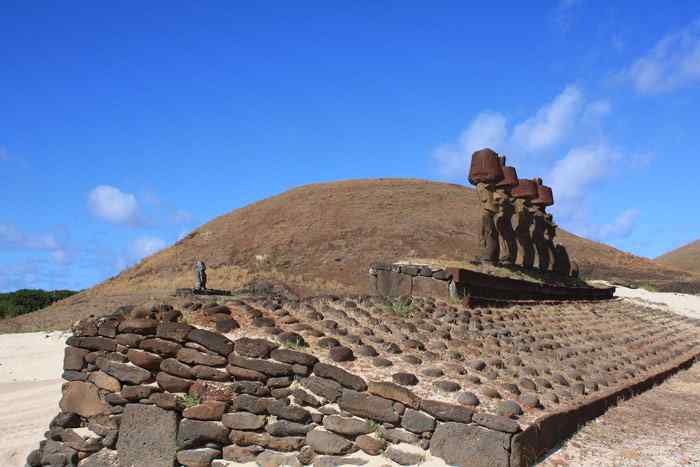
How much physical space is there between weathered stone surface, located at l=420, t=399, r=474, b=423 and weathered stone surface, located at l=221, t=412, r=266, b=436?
1.52 metres

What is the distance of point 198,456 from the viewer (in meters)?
6.07

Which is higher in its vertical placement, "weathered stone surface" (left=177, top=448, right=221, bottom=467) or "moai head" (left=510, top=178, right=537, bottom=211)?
"moai head" (left=510, top=178, right=537, bottom=211)

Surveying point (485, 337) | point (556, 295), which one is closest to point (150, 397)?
point (485, 337)

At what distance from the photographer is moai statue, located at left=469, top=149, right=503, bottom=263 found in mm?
15406

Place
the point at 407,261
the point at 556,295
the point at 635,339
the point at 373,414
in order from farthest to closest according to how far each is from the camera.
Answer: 1. the point at 556,295
2. the point at 635,339
3. the point at 407,261
4. the point at 373,414

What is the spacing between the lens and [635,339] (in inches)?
518

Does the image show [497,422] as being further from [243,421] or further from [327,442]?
[243,421]

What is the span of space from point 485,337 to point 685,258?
7409 cm

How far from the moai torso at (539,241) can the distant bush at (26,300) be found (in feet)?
77.0

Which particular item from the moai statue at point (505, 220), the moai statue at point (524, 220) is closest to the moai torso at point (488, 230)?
the moai statue at point (505, 220)

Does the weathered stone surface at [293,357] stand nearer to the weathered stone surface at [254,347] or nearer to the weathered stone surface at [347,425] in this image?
the weathered stone surface at [254,347]

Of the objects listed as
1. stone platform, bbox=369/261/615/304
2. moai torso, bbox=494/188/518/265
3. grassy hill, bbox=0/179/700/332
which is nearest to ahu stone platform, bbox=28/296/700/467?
stone platform, bbox=369/261/615/304

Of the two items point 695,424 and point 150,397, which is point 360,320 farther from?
point 695,424

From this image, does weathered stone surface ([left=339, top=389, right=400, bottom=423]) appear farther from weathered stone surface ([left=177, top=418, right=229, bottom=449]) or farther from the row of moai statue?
the row of moai statue
